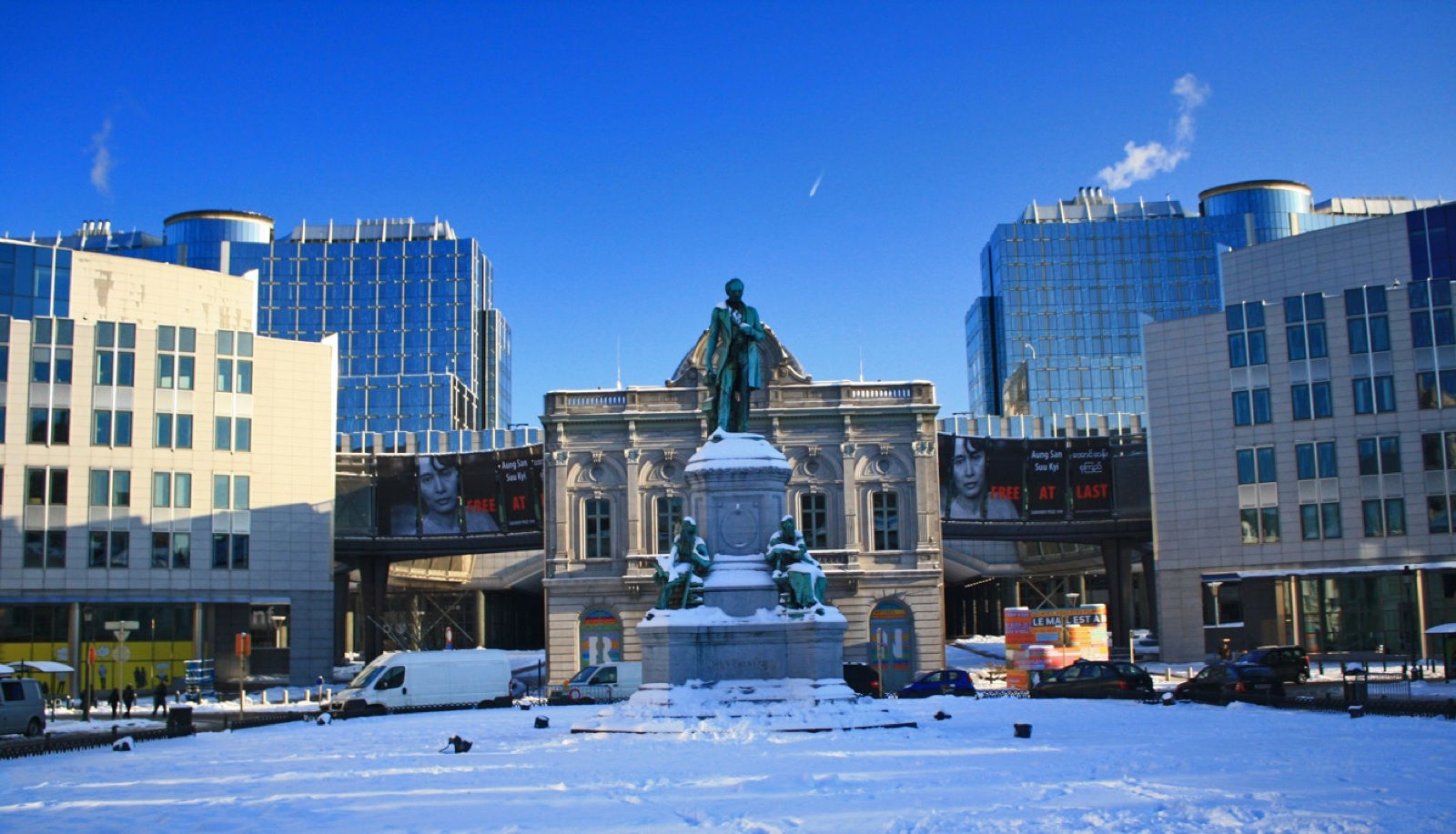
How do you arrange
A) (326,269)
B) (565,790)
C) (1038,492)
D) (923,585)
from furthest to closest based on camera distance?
(326,269)
(1038,492)
(923,585)
(565,790)

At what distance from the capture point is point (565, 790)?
1662 cm

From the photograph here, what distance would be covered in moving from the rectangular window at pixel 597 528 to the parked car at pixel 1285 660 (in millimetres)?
27481

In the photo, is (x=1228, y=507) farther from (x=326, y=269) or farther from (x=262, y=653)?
(x=326, y=269)

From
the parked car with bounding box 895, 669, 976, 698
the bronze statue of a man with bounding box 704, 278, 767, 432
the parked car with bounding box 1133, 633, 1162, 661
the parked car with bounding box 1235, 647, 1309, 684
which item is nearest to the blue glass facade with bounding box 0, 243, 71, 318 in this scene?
the parked car with bounding box 895, 669, 976, 698

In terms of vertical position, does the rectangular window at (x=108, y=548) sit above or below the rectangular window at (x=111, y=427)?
below

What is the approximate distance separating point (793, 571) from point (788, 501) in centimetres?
3452

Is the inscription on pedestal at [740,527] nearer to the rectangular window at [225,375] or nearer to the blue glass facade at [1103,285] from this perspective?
the rectangular window at [225,375]

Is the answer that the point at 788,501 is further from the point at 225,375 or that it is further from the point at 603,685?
the point at 225,375

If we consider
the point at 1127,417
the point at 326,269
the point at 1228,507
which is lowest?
the point at 1228,507

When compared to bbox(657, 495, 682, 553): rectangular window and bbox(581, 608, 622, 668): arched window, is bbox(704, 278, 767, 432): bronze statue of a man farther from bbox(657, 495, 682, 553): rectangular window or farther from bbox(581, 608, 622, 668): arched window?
bbox(581, 608, 622, 668): arched window

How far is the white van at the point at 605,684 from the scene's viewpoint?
44.5 meters

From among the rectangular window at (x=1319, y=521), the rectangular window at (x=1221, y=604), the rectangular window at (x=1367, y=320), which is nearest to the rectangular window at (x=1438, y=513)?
the rectangular window at (x=1319, y=521)

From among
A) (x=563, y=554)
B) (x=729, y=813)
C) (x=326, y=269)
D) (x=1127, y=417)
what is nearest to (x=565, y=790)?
(x=729, y=813)

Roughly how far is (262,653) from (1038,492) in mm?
36279
